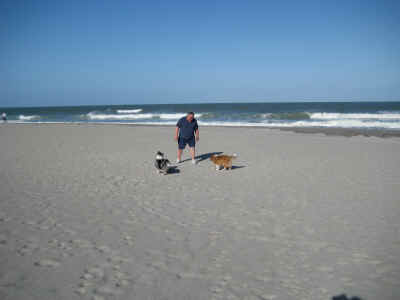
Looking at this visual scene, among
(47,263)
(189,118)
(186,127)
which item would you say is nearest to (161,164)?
(186,127)

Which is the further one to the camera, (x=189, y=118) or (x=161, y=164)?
(x=189, y=118)

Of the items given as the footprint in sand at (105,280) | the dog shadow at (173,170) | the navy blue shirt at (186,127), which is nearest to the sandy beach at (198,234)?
the footprint in sand at (105,280)

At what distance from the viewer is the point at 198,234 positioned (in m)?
3.91

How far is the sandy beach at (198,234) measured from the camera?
278cm

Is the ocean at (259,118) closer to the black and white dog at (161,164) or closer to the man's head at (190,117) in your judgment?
the man's head at (190,117)

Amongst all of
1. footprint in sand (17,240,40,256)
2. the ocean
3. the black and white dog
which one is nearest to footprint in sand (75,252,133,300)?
footprint in sand (17,240,40,256)

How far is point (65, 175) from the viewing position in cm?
718

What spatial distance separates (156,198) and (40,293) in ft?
9.72

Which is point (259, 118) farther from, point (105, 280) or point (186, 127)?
point (105, 280)

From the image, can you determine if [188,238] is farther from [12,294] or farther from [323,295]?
[12,294]

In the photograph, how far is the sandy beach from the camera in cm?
278

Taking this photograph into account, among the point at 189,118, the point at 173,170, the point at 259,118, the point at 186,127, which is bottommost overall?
the point at 173,170

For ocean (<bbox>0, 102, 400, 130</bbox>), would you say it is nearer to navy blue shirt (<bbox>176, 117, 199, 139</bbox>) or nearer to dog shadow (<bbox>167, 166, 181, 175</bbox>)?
navy blue shirt (<bbox>176, 117, 199, 139</bbox>)

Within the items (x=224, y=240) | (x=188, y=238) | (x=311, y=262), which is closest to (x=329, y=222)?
(x=311, y=262)
